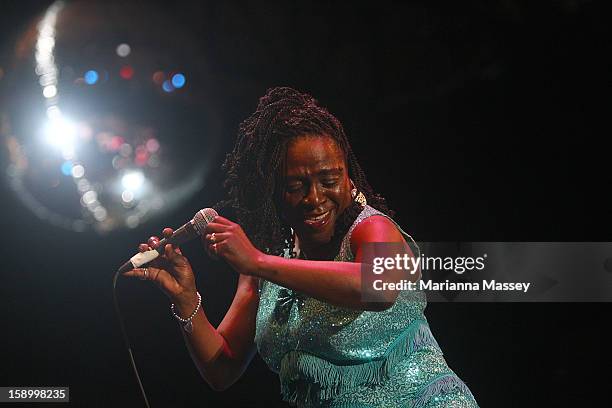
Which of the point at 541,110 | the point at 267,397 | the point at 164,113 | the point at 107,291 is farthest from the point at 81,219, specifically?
the point at 541,110

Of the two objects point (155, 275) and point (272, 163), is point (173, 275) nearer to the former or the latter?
point (155, 275)

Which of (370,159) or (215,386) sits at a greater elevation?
(370,159)

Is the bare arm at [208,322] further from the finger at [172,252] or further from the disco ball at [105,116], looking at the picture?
the disco ball at [105,116]

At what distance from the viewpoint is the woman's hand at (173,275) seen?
159 centimetres

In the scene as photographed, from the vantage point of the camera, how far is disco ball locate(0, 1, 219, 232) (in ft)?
6.24

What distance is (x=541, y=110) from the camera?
208 cm

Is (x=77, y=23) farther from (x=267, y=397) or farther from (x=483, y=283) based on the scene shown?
(x=483, y=283)

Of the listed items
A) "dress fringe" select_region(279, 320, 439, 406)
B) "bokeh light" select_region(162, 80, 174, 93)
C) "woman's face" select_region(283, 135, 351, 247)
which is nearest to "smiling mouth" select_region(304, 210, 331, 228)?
"woman's face" select_region(283, 135, 351, 247)

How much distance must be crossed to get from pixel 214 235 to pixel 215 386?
488mm

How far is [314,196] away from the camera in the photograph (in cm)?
148

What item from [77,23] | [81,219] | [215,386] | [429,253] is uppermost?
[77,23]

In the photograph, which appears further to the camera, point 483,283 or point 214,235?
point 483,283

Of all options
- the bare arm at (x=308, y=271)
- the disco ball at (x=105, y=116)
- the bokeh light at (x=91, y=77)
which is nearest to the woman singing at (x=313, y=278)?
the bare arm at (x=308, y=271)

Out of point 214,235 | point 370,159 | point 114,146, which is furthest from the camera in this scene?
point 370,159
